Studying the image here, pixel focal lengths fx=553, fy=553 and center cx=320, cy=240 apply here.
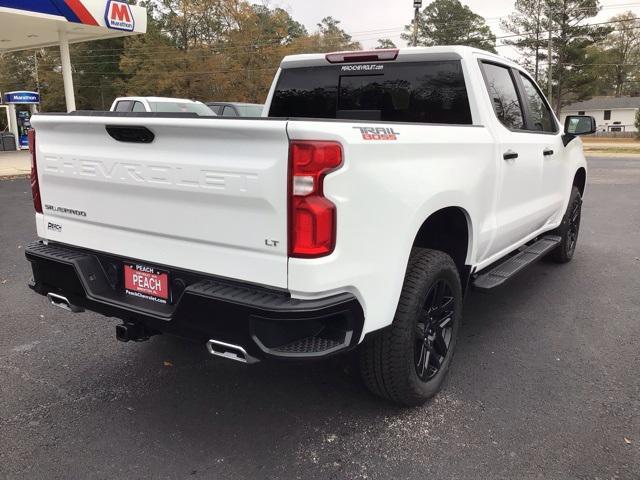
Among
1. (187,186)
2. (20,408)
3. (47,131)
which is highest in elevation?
(47,131)

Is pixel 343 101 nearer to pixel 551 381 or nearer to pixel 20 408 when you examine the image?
pixel 551 381

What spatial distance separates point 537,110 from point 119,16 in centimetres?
1646

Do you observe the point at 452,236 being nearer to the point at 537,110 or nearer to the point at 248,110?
the point at 537,110

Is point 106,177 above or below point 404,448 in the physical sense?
above

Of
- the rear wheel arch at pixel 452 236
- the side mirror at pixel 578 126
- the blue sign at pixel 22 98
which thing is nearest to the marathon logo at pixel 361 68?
the rear wheel arch at pixel 452 236

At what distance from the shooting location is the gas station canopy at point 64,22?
1531 cm

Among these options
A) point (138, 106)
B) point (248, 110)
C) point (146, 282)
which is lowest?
point (146, 282)

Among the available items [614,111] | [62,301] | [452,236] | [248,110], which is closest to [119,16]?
[248,110]

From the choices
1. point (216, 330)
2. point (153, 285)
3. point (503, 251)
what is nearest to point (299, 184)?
point (216, 330)

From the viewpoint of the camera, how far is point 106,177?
286 centimetres

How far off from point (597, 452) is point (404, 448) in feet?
3.13

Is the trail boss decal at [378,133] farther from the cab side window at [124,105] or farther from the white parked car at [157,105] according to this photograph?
the cab side window at [124,105]

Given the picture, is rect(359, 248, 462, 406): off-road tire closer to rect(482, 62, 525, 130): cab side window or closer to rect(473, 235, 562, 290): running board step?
rect(473, 235, 562, 290): running board step

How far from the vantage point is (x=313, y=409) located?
319 cm
